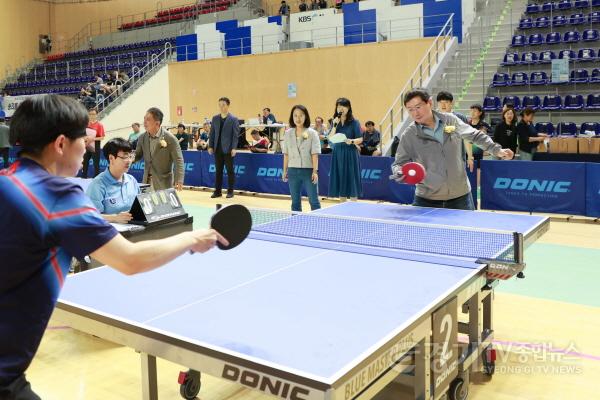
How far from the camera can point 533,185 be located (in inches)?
342

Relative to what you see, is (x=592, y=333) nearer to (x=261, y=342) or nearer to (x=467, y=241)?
(x=467, y=241)

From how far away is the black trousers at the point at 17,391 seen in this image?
1.55 meters

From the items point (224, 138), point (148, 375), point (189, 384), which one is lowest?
point (189, 384)

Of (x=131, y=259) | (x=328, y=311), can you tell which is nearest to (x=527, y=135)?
(x=328, y=311)

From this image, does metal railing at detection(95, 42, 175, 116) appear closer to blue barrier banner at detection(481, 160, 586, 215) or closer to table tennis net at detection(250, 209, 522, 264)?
blue barrier banner at detection(481, 160, 586, 215)

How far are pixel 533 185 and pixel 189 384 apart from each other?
6805 millimetres

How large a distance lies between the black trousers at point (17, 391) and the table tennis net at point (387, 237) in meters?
1.93

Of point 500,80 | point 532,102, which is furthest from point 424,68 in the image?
point 532,102

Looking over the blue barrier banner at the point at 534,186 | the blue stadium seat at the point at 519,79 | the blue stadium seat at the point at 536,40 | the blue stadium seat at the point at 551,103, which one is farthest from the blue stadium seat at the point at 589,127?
the blue barrier banner at the point at 534,186

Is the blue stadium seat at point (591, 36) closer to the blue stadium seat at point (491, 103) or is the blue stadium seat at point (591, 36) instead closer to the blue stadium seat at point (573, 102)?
the blue stadium seat at point (573, 102)

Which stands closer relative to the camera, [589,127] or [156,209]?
[156,209]

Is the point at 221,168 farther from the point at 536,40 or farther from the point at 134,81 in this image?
the point at 134,81

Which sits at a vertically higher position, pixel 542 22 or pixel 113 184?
pixel 542 22

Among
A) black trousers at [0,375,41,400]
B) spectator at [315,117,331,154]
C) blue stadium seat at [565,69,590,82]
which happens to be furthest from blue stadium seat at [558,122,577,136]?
black trousers at [0,375,41,400]
